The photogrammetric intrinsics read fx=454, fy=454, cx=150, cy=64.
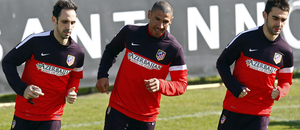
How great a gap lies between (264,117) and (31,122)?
2.70m

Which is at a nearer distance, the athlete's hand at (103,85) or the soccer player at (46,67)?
the soccer player at (46,67)

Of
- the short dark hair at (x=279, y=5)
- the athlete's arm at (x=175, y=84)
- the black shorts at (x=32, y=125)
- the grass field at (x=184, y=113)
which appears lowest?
the grass field at (x=184, y=113)

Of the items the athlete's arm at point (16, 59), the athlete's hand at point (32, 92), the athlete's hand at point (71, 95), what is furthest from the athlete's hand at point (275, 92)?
the athlete's arm at point (16, 59)

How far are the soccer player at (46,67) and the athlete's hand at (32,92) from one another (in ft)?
0.67

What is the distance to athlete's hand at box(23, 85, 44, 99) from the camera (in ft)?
15.7

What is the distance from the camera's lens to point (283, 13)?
16.9ft

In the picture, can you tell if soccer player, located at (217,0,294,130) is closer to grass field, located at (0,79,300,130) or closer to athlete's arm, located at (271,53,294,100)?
athlete's arm, located at (271,53,294,100)

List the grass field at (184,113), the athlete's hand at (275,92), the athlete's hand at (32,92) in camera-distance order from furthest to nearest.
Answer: the grass field at (184,113) < the athlete's hand at (275,92) < the athlete's hand at (32,92)

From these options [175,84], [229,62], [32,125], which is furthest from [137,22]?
[32,125]

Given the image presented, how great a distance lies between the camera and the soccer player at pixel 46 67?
5.03m

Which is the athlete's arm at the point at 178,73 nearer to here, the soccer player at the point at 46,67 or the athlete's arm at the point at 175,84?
the athlete's arm at the point at 175,84

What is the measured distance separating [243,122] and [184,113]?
13.8ft

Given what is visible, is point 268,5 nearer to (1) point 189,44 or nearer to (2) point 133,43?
(2) point 133,43

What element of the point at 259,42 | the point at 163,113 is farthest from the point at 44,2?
the point at 259,42
